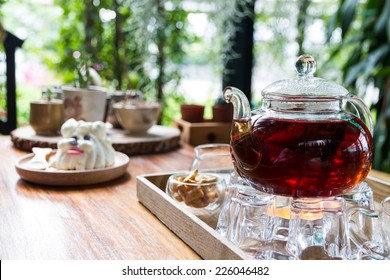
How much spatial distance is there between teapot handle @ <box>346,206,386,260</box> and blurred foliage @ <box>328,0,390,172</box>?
152cm

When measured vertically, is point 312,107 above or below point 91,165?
above

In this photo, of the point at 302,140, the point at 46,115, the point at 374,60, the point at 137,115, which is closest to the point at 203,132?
the point at 137,115

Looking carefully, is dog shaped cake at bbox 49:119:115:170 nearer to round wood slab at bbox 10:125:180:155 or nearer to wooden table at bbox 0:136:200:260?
wooden table at bbox 0:136:200:260

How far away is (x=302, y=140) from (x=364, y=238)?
0.61 ft

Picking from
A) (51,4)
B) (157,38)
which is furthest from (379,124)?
(51,4)

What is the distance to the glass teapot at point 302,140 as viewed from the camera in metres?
0.73

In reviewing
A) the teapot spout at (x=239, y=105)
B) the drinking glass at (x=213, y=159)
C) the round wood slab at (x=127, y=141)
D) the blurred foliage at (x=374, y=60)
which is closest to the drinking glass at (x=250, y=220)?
the teapot spout at (x=239, y=105)

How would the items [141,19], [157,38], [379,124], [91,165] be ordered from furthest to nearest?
[157,38] → [141,19] → [379,124] → [91,165]

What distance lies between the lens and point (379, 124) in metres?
2.32

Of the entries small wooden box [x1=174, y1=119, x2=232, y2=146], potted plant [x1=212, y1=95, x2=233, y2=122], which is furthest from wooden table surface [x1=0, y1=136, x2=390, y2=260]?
potted plant [x1=212, y1=95, x2=233, y2=122]
